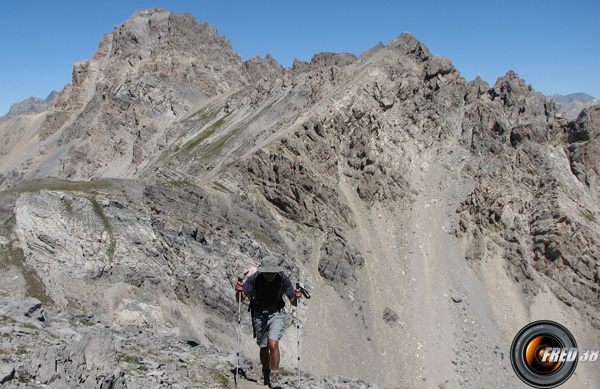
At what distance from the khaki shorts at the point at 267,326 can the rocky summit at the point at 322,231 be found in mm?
1488

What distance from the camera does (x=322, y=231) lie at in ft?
154

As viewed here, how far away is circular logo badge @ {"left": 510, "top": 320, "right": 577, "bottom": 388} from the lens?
14360 millimetres

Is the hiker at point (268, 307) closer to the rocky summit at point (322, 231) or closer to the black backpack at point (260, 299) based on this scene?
the black backpack at point (260, 299)

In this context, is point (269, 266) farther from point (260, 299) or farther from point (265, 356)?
point (265, 356)

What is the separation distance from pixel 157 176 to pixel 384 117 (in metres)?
35.4

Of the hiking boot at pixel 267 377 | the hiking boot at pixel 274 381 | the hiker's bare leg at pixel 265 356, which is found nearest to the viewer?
the hiking boot at pixel 274 381

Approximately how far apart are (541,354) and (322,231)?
107ft

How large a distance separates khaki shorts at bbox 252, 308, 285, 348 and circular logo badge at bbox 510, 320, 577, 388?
8609 mm

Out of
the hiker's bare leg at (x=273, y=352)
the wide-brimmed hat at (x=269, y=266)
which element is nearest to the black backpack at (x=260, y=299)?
the wide-brimmed hat at (x=269, y=266)

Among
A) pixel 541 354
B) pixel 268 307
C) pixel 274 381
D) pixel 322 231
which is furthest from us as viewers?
pixel 322 231

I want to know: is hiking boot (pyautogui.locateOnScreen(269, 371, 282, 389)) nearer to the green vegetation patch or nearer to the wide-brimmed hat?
the wide-brimmed hat

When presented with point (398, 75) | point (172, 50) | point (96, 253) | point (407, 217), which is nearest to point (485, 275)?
point (407, 217)

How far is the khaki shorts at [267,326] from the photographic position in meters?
11.3

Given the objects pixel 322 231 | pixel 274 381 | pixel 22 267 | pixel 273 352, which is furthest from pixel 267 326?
pixel 322 231
